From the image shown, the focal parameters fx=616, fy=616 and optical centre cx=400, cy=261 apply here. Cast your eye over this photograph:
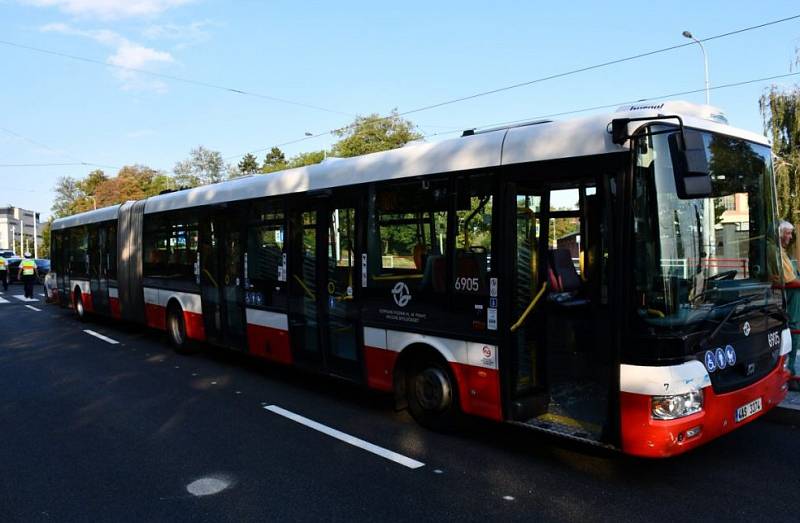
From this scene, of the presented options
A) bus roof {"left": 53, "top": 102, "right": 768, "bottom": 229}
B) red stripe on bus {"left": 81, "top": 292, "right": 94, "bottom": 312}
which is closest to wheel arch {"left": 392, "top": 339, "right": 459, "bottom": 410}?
bus roof {"left": 53, "top": 102, "right": 768, "bottom": 229}

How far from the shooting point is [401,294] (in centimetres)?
609

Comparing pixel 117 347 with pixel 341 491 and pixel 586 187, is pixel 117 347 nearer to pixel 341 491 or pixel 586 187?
pixel 341 491

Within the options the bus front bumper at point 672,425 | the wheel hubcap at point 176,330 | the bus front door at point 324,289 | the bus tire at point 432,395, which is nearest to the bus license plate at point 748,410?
the bus front bumper at point 672,425

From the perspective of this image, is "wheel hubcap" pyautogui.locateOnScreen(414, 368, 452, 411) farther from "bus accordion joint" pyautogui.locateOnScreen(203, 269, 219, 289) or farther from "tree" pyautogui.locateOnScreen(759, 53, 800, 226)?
"tree" pyautogui.locateOnScreen(759, 53, 800, 226)

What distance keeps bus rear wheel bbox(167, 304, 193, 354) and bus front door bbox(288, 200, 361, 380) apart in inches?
139

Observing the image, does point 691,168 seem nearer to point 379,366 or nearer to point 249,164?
point 379,366

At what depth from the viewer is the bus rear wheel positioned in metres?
10.4

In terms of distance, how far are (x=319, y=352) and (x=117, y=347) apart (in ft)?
19.2

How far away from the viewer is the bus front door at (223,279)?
8.98 meters

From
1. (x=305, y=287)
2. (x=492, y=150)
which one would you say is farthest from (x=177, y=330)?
(x=492, y=150)

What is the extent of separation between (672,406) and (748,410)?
3.20 ft

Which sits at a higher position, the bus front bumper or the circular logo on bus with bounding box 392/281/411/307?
the circular logo on bus with bounding box 392/281/411/307

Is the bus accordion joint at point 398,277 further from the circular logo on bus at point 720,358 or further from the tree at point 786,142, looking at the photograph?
the tree at point 786,142

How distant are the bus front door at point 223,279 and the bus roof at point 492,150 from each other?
1247mm
